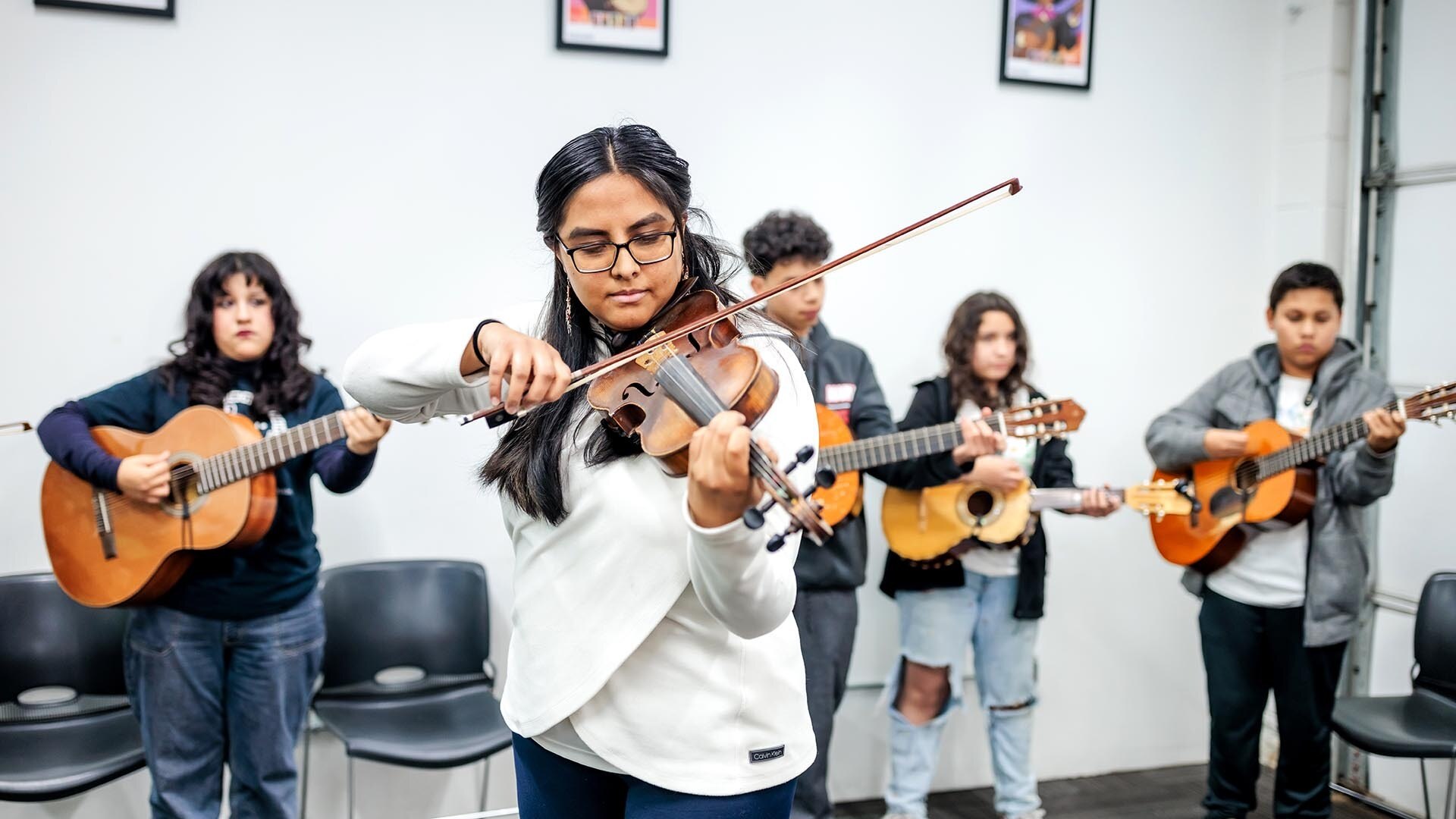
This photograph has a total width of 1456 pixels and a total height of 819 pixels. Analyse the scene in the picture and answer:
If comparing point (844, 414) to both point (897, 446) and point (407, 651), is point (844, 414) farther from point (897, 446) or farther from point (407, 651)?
point (407, 651)

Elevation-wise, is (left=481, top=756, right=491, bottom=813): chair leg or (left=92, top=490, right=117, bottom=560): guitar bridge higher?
(left=92, top=490, right=117, bottom=560): guitar bridge

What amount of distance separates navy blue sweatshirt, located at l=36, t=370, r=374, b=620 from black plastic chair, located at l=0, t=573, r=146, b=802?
0.46m

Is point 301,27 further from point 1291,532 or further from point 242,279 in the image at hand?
point 1291,532

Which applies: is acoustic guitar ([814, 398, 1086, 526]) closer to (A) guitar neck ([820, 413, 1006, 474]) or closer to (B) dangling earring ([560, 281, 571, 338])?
(A) guitar neck ([820, 413, 1006, 474])

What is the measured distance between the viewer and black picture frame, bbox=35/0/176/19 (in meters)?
2.82

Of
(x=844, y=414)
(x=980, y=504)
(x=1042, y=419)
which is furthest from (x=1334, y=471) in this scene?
(x=844, y=414)

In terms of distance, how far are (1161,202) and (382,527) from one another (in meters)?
2.69

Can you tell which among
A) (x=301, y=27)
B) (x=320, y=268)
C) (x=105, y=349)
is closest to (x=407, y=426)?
(x=320, y=268)

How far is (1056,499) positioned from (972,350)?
464mm

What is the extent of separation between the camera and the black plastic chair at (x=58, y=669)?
106 inches

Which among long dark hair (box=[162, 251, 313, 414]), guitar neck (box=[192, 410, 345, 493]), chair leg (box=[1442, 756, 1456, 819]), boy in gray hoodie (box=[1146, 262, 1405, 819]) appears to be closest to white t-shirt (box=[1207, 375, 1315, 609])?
boy in gray hoodie (box=[1146, 262, 1405, 819])

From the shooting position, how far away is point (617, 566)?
125cm

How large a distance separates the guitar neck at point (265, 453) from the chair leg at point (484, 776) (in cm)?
98

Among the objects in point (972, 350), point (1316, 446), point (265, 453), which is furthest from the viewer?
point (972, 350)
